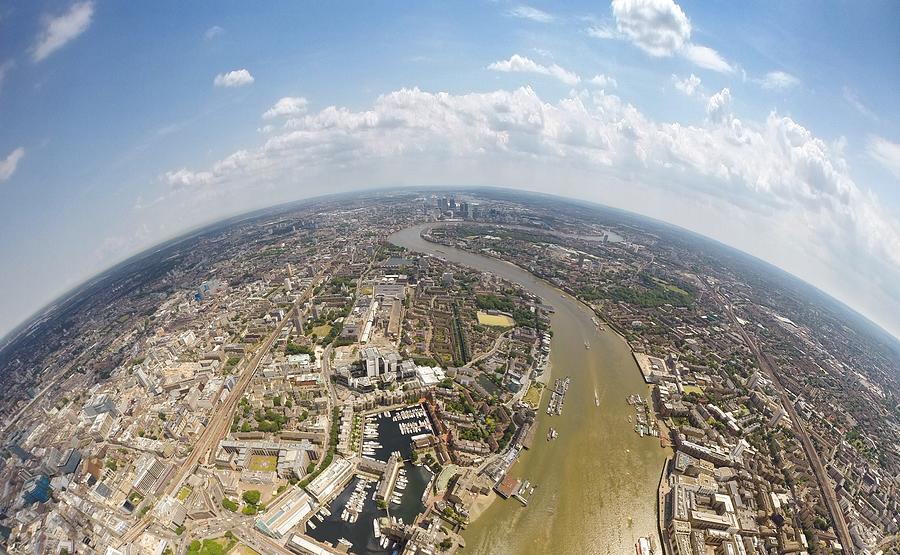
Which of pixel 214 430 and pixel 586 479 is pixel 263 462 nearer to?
pixel 214 430

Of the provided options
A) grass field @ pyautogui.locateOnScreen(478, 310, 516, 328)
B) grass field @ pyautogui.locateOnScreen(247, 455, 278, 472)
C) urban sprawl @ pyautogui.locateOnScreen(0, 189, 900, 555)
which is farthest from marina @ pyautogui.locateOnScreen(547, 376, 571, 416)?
grass field @ pyautogui.locateOnScreen(247, 455, 278, 472)

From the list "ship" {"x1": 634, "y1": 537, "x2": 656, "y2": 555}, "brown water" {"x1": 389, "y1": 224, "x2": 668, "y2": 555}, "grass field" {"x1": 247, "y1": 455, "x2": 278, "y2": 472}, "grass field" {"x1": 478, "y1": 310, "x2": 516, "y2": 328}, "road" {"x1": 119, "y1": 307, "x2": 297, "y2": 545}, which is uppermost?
"road" {"x1": 119, "y1": 307, "x2": 297, "y2": 545}

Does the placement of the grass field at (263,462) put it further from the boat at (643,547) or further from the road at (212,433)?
the boat at (643,547)

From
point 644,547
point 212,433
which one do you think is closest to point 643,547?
point 644,547

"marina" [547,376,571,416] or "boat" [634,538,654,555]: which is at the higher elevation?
"marina" [547,376,571,416]

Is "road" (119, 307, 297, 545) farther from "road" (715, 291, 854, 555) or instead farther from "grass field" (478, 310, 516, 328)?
"road" (715, 291, 854, 555)

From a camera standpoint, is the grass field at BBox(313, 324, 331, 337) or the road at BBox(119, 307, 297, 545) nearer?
the road at BBox(119, 307, 297, 545)

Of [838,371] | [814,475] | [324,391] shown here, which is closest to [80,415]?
[324,391]
